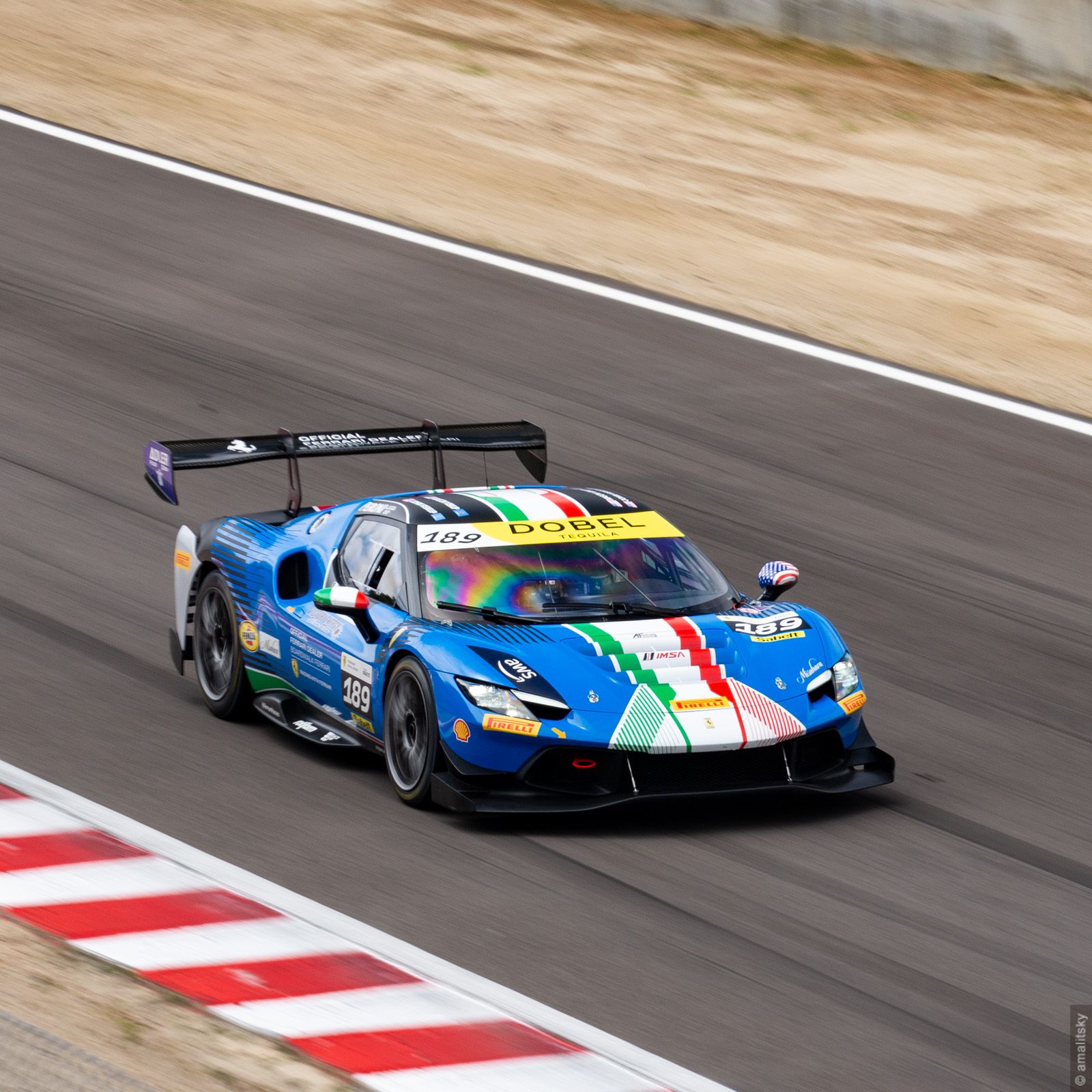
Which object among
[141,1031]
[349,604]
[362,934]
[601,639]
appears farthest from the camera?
[349,604]

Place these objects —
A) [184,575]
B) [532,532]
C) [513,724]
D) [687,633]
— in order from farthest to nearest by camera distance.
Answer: [184,575], [532,532], [687,633], [513,724]

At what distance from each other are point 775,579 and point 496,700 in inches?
79.4

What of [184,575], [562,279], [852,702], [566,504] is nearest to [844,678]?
[852,702]

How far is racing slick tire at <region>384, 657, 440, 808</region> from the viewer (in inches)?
385

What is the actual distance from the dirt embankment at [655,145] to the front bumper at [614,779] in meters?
8.74

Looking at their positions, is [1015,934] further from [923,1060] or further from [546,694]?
[546,694]

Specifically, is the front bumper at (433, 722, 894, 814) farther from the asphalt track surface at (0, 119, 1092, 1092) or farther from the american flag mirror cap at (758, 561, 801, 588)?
the american flag mirror cap at (758, 561, 801, 588)

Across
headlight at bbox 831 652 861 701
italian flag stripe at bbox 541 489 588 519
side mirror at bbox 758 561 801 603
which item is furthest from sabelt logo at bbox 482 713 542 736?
side mirror at bbox 758 561 801 603

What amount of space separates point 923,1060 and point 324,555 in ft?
15.8

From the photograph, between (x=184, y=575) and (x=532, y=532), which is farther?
(x=184, y=575)

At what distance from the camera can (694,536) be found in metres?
14.8

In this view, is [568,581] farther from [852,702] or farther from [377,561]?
[852,702]

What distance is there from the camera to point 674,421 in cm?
1698

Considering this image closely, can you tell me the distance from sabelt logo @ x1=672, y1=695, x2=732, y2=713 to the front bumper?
20 cm
